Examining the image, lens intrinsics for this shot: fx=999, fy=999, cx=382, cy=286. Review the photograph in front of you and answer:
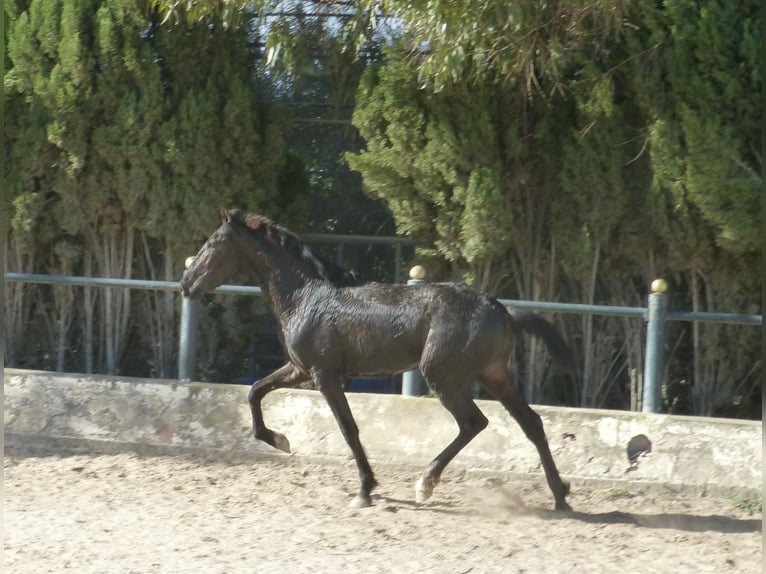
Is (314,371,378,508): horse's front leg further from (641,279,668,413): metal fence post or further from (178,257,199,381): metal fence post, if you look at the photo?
(641,279,668,413): metal fence post

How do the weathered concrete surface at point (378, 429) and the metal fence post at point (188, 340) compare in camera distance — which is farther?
the metal fence post at point (188, 340)

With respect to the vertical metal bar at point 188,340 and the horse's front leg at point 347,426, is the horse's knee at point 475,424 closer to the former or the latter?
the horse's front leg at point 347,426

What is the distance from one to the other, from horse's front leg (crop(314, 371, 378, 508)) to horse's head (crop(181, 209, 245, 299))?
0.99 metres

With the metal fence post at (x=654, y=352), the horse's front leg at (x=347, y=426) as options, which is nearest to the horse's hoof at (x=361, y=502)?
the horse's front leg at (x=347, y=426)

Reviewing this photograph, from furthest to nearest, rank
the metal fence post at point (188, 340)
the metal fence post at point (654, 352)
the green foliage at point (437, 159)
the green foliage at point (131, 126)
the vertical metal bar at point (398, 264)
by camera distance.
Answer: the vertical metal bar at point (398, 264)
the green foliage at point (131, 126)
the metal fence post at point (188, 340)
the green foliage at point (437, 159)
the metal fence post at point (654, 352)

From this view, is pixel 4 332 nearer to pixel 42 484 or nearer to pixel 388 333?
pixel 42 484

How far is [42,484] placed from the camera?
6703 millimetres

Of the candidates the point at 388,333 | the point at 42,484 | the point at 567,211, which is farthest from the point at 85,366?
the point at 567,211

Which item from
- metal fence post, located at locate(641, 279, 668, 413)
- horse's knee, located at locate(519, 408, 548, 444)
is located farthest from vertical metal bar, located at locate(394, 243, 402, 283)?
horse's knee, located at locate(519, 408, 548, 444)

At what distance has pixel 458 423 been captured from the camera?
6.21 metres

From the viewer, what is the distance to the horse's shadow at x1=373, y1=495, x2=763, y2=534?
6.04 meters

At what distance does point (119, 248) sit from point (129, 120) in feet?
4.09

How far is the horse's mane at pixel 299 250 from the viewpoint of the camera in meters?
6.68

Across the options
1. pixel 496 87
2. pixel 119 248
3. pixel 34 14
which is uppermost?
pixel 34 14
